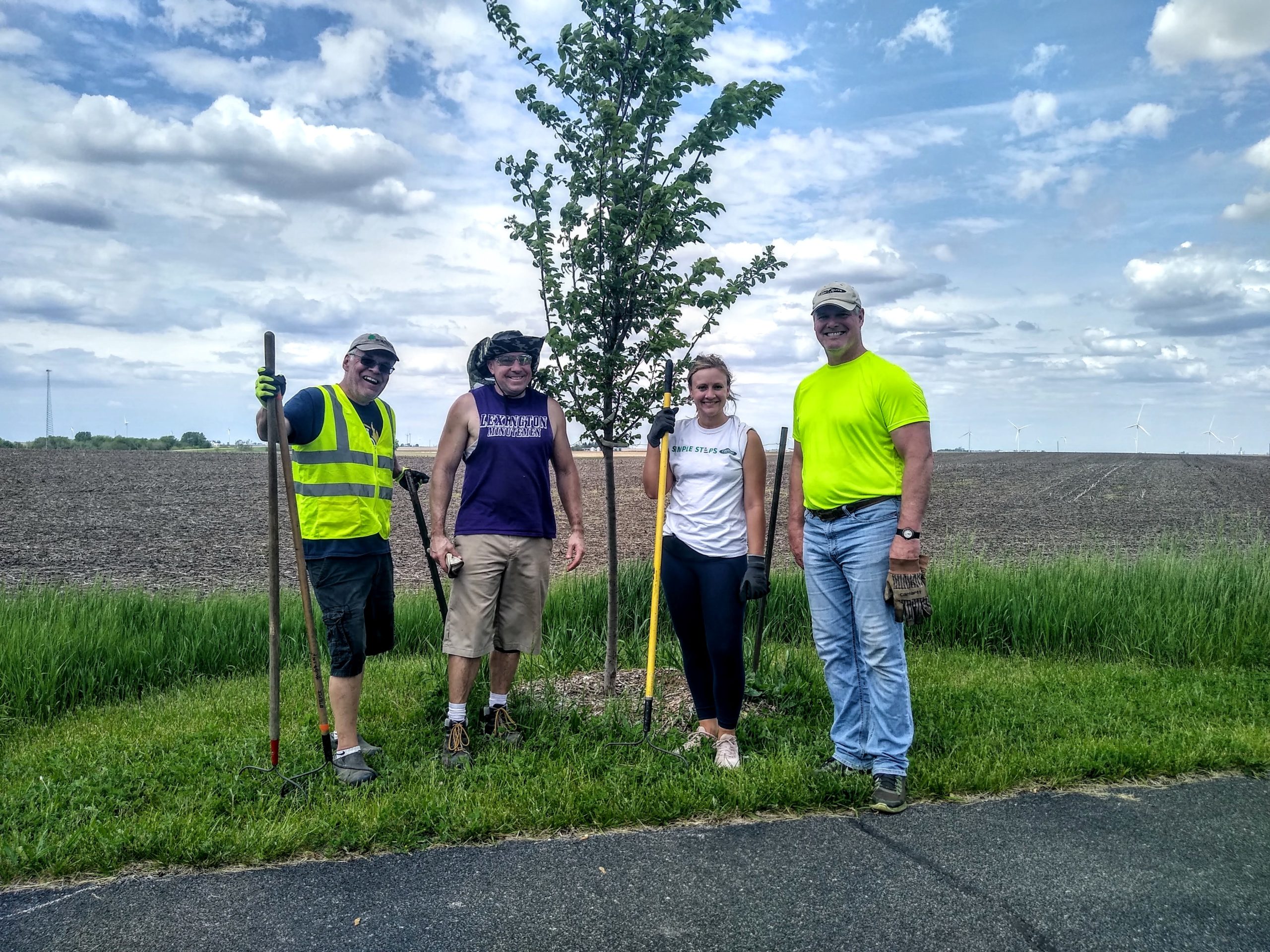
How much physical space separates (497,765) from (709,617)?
1.46 metres

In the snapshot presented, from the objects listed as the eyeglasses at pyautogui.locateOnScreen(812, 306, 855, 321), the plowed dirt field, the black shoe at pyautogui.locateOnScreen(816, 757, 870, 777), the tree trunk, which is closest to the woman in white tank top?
the black shoe at pyautogui.locateOnScreen(816, 757, 870, 777)

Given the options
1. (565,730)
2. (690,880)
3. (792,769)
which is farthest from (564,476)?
(690,880)

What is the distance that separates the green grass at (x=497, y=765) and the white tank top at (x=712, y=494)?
125cm

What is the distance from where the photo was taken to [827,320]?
15.8 feet

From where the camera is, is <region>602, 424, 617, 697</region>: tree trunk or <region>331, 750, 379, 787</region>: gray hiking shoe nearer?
<region>331, 750, 379, 787</region>: gray hiking shoe

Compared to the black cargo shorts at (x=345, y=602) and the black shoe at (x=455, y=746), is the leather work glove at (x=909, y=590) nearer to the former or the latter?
the black shoe at (x=455, y=746)

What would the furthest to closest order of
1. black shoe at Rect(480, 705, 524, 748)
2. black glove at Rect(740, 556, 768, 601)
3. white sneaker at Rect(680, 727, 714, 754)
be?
1. black shoe at Rect(480, 705, 524, 748)
2. white sneaker at Rect(680, 727, 714, 754)
3. black glove at Rect(740, 556, 768, 601)

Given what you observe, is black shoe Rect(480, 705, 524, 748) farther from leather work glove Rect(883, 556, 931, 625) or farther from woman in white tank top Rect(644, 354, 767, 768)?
leather work glove Rect(883, 556, 931, 625)

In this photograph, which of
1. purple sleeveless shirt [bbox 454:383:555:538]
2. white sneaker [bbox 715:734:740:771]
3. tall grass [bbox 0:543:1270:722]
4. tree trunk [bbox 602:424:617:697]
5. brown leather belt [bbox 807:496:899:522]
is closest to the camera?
brown leather belt [bbox 807:496:899:522]

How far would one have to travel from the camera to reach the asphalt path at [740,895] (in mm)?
3535

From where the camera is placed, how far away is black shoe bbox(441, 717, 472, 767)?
17.1 ft

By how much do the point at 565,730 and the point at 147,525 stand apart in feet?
60.5

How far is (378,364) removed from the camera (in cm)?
516

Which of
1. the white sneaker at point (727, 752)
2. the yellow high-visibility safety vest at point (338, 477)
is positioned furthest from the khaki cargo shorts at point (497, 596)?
the white sneaker at point (727, 752)
